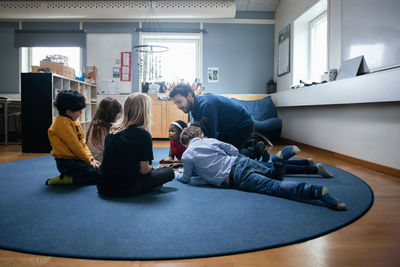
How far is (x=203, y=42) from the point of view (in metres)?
5.97

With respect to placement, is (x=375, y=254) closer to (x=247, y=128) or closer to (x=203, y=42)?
(x=247, y=128)

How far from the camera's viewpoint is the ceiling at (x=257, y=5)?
5633 mm

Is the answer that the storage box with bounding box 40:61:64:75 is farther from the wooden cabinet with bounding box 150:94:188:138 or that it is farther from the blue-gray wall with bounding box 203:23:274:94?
the blue-gray wall with bounding box 203:23:274:94

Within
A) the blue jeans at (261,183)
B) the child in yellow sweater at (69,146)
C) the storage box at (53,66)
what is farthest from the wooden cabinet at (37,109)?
the blue jeans at (261,183)

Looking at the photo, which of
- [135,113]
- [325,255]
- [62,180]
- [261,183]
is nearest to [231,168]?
[261,183]

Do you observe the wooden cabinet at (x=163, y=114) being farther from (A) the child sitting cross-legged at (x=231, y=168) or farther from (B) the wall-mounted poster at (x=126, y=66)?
(A) the child sitting cross-legged at (x=231, y=168)

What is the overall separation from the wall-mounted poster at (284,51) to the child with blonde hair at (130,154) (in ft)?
13.0

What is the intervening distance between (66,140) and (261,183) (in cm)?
143

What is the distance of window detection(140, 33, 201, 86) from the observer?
6051 mm

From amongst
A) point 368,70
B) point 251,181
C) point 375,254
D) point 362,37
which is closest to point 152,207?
point 251,181

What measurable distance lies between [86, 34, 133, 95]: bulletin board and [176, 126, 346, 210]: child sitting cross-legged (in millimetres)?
4270

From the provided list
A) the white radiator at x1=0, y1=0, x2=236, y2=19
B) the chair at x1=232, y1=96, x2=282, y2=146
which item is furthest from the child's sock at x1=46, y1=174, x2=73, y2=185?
the white radiator at x1=0, y1=0, x2=236, y2=19

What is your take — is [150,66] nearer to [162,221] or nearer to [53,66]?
[53,66]

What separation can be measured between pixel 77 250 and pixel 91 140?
1461 millimetres
